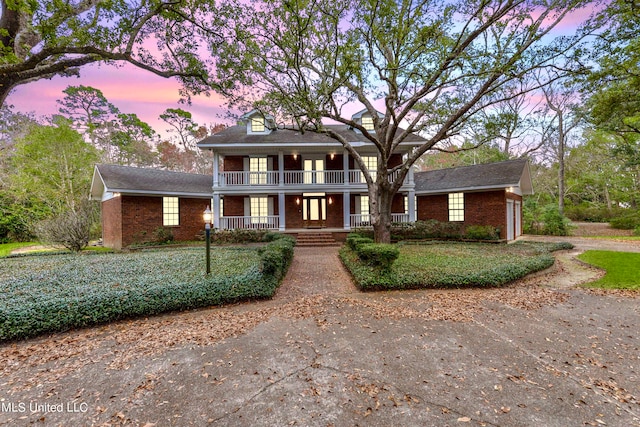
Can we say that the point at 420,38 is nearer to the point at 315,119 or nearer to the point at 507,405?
the point at 315,119

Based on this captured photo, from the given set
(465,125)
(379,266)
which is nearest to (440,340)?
(379,266)

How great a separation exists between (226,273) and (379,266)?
4.26 meters

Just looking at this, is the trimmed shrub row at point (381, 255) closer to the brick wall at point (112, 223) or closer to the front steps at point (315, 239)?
the front steps at point (315, 239)

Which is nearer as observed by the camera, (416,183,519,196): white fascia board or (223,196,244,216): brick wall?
(416,183,519,196): white fascia board

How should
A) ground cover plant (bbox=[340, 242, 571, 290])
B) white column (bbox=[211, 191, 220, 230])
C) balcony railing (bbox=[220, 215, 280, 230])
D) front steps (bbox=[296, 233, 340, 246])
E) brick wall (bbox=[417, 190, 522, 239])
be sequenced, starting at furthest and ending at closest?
balcony railing (bbox=[220, 215, 280, 230]) < white column (bbox=[211, 191, 220, 230]) < brick wall (bbox=[417, 190, 522, 239]) < front steps (bbox=[296, 233, 340, 246]) < ground cover plant (bbox=[340, 242, 571, 290])

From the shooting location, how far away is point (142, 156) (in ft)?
100

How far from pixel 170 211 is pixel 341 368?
50.3 feet

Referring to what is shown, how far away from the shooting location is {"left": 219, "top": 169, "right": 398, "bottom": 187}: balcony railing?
50.6ft

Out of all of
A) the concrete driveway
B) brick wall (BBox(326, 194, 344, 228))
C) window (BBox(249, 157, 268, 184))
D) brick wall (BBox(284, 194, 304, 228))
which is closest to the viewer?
the concrete driveway

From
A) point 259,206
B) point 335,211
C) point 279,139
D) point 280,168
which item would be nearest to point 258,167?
point 280,168

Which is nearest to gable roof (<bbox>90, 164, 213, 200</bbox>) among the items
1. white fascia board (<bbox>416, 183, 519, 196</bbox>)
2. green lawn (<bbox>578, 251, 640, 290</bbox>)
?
white fascia board (<bbox>416, 183, 519, 196</bbox>)

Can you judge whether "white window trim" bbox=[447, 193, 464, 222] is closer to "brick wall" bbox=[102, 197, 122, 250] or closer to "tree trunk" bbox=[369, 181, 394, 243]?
Result: "tree trunk" bbox=[369, 181, 394, 243]

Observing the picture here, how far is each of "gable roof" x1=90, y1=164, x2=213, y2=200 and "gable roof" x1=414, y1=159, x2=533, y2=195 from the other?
47.4 ft

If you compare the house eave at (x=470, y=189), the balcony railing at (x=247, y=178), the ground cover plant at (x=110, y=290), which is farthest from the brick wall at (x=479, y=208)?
the ground cover plant at (x=110, y=290)
